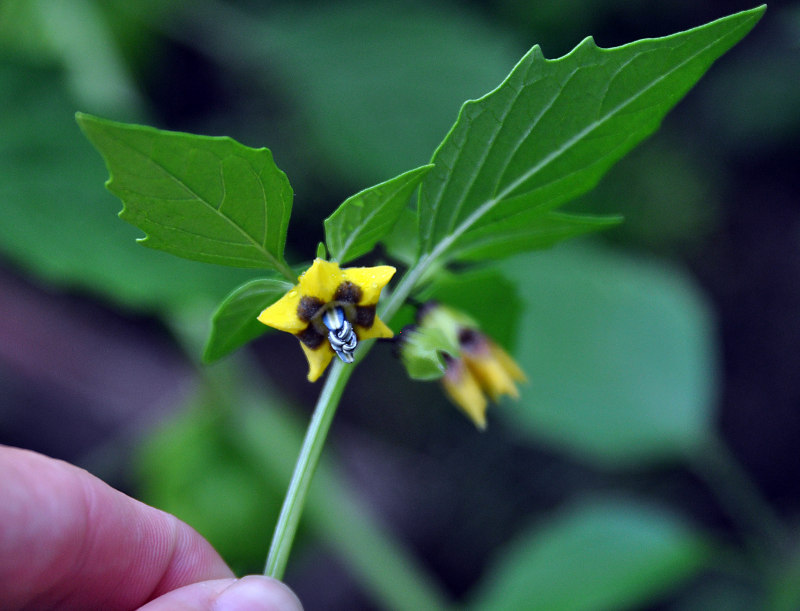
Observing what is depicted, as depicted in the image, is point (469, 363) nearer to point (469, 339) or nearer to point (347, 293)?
point (469, 339)

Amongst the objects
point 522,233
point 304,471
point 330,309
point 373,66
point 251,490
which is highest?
point 373,66

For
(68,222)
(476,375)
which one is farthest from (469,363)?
(68,222)

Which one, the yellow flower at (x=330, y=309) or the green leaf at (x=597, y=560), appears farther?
the green leaf at (x=597, y=560)

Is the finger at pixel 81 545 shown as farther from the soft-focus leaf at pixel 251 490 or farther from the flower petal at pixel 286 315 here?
the soft-focus leaf at pixel 251 490

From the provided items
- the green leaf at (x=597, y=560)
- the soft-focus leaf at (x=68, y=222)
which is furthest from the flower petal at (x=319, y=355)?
the green leaf at (x=597, y=560)

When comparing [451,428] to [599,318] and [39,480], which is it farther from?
[39,480]

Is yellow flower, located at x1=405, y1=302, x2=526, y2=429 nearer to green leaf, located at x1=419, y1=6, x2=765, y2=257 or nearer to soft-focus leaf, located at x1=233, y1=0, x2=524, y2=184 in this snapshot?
green leaf, located at x1=419, y1=6, x2=765, y2=257

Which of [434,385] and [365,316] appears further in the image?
[434,385]
